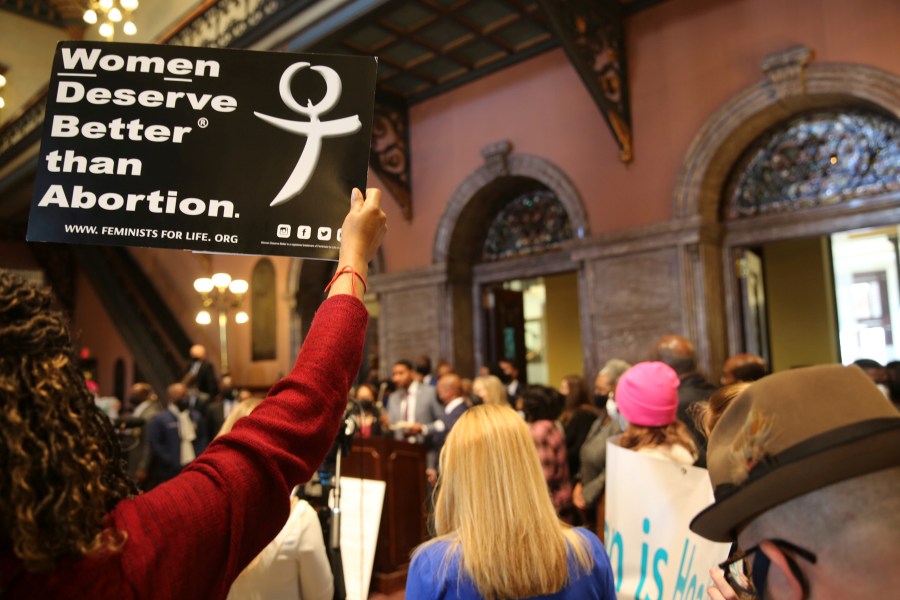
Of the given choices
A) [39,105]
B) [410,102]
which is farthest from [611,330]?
[39,105]

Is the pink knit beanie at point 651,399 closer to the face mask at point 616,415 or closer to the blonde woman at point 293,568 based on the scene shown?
the face mask at point 616,415

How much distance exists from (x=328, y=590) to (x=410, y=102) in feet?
27.3

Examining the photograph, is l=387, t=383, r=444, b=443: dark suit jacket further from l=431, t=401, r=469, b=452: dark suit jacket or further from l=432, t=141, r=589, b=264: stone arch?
l=432, t=141, r=589, b=264: stone arch

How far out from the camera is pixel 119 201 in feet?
5.07

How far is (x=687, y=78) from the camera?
7168mm

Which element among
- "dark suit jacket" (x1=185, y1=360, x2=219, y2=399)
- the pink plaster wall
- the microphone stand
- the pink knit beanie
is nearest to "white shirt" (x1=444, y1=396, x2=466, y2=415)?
the microphone stand

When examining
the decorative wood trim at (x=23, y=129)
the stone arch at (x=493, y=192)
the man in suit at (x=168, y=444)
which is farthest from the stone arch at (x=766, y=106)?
the decorative wood trim at (x=23, y=129)

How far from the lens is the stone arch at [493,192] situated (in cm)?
805

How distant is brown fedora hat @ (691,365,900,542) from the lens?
89 cm

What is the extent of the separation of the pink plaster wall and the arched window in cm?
314

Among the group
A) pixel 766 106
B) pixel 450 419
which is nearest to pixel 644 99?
pixel 766 106

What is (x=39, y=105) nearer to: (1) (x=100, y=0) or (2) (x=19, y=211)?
(2) (x=19, y=211)

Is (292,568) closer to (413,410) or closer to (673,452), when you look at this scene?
(673,452)

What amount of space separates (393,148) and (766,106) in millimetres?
4884
